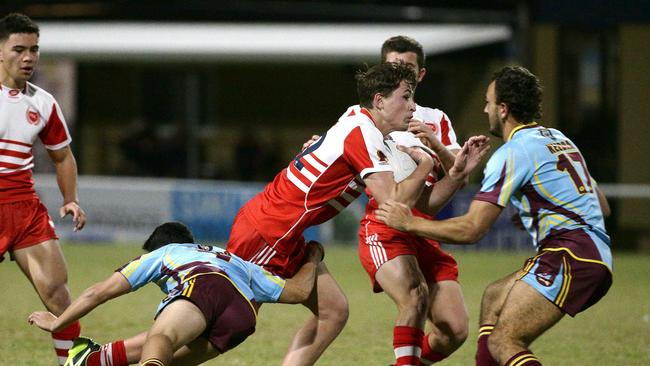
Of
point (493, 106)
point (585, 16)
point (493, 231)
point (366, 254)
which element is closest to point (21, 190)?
point (366, 254)

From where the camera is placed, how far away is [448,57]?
1925 cm

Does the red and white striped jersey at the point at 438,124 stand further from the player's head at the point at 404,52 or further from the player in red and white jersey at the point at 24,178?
the player in red and white jersey at the point at 24,178

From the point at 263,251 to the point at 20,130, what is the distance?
186cm

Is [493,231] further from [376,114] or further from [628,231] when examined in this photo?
[376,114]

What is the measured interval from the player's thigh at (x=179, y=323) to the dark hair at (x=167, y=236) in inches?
22.8

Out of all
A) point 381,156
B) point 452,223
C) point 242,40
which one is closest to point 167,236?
point 381,156

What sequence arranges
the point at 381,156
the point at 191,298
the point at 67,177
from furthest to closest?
the point at 67,177
the point at 381,156
the point at 191,298

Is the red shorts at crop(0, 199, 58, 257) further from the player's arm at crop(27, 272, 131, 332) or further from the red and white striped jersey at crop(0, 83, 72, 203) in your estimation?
the player's arm at crop(27, 272, 131, 332)

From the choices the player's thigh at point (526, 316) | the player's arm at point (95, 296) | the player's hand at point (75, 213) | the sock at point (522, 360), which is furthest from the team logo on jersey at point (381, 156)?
the player's hand at point (75, 213)

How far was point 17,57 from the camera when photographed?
693cm

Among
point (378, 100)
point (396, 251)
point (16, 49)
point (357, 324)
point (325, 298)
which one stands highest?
point (16, 49)

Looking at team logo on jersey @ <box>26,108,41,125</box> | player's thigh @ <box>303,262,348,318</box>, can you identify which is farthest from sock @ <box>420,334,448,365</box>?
team logo on jersey @ <box>26,108,41,125</box>

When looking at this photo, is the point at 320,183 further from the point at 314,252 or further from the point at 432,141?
the point at 432,141

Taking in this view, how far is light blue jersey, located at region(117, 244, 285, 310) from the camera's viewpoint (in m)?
5.89
